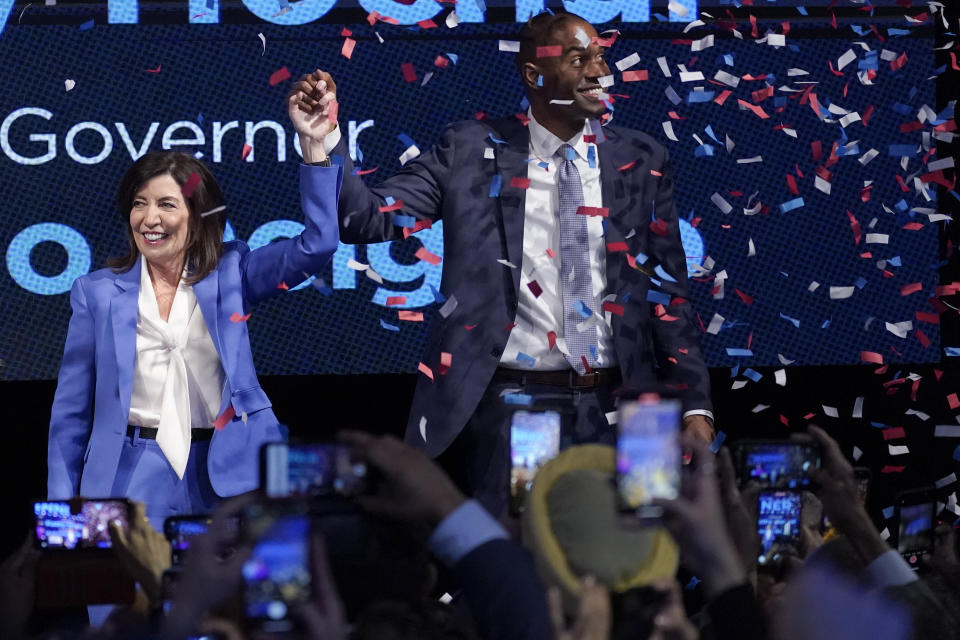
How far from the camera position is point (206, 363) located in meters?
3.49

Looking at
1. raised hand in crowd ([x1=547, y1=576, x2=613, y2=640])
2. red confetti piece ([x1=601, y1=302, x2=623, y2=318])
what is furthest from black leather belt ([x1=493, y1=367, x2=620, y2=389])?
raised hand in crowd ([x1=547, y1=576, x2=613, y2=640])

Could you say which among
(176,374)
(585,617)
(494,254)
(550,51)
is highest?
(550,51)

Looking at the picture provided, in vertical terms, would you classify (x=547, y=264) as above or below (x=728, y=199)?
below

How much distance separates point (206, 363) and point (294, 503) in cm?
202

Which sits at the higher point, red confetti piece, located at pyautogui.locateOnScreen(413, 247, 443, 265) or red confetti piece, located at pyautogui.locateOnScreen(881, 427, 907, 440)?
red confetti piece, located at pyautogui.locateOnScreen(413, 247, 443, 265)

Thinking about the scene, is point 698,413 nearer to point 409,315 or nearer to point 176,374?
point 176,374

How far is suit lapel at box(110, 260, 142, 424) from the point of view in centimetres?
340

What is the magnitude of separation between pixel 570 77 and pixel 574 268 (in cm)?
50

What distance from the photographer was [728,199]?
15.5 feet

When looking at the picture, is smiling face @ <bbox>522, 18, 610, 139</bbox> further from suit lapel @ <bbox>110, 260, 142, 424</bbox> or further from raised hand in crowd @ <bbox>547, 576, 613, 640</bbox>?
raised hand in crowd @ <bbox>547, 576, 613, 640</bbox>

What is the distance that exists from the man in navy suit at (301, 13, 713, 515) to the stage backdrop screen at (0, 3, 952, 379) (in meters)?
0.92

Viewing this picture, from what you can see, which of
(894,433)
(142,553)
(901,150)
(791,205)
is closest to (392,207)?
(142,553)

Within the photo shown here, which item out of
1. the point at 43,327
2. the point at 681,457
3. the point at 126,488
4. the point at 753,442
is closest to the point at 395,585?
the point at 681,457

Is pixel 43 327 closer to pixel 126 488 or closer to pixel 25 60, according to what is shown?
pixel 25 60
